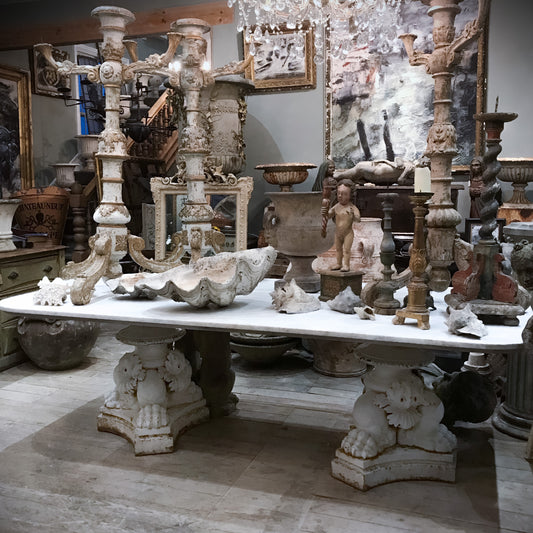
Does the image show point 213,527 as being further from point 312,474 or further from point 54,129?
point 54,129

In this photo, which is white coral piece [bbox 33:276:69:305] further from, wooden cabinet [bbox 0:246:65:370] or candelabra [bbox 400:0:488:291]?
candelabra [bbox 400:0:488:291]

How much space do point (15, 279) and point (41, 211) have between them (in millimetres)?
1990

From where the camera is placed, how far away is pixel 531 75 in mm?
5664

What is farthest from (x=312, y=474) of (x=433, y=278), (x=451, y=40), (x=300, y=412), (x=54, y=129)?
(x=54, y=129)

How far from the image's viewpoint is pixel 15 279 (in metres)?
4.54

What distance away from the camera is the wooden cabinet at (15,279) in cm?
443

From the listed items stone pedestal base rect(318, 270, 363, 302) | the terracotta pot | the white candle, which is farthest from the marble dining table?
the terracotta pot

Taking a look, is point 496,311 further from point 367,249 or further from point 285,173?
point 285,173


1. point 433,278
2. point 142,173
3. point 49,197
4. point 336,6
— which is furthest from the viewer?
point 142,173

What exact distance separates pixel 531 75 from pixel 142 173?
4.19 metres

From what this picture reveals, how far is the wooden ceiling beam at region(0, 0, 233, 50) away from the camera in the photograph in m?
6.57

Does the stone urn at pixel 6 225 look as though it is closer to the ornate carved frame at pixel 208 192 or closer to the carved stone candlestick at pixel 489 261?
the ornate carved frame at pixel 208 192

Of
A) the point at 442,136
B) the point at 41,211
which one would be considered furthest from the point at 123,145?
the point at 41,211

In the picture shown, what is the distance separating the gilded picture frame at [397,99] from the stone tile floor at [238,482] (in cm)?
311
